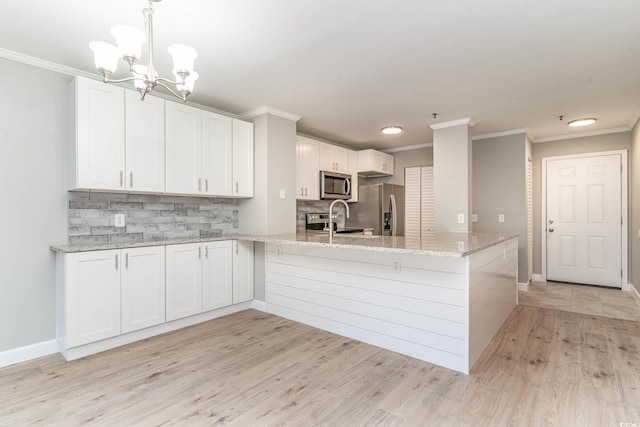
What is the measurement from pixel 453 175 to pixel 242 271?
2.87 metres

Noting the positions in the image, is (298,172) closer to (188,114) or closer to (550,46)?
(188,114)

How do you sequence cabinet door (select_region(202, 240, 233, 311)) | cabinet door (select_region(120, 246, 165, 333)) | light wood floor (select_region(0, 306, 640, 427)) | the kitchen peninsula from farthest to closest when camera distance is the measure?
cabinet door (select_region(202, 240, 233, 311))
cabinet door (select_region(120, 246, 165, 333))
the kitchen peninsula
light wood floor (select_region(0, 306, 640, 427))

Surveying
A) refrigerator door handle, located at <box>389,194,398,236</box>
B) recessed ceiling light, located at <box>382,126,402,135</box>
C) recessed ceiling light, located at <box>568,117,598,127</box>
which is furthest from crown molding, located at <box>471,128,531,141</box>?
refrigerator door handle, located at <box>389,194,398,236</box>

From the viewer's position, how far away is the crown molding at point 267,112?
3.71 meters

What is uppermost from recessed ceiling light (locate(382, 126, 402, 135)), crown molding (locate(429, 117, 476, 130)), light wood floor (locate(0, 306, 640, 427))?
recessed ceiling light (locate(382, 126, 402, 135))

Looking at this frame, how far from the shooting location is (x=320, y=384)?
2186mm

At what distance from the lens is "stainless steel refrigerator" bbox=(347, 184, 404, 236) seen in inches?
212

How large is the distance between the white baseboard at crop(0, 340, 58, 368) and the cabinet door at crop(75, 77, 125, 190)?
1301 mm

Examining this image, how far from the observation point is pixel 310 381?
2.22m

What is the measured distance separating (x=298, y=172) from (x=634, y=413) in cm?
373

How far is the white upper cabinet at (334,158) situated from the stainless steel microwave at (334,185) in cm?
9

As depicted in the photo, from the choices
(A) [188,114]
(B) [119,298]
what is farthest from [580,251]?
(B) [119,298]

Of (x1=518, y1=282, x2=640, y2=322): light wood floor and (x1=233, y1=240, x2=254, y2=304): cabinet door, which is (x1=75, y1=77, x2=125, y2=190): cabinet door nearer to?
(x1=233, y1=240, x2=254, y2=304): cabinet door

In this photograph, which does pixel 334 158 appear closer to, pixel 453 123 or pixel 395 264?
pixel 453 123
